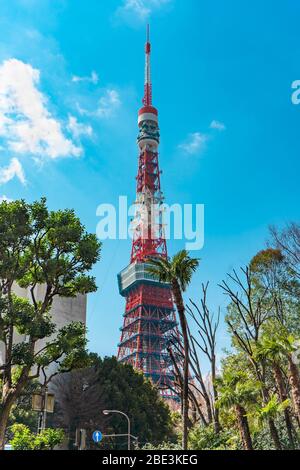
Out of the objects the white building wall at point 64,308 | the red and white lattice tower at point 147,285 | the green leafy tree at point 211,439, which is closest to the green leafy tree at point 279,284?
the green leafy tree at point 211,439

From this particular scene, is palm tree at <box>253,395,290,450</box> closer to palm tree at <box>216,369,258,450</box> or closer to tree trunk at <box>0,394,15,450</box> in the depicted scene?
palm tree at <box>216,369,258,450</box>

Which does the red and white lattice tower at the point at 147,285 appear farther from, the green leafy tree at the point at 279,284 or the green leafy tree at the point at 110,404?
the green leafy tree at the point at 279,284

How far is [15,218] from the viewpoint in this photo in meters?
19.9

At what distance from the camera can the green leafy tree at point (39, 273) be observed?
18703 mm

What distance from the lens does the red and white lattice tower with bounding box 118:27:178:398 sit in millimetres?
86312

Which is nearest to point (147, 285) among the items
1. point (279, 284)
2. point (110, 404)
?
point (110, 404)

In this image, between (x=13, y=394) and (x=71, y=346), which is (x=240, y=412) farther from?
(x=13, y=394)

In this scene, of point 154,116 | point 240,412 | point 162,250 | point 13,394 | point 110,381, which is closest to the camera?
point 13,394

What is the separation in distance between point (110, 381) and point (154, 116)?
7350cm

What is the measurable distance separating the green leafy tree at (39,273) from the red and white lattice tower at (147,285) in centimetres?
6454

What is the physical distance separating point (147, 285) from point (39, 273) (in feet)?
248

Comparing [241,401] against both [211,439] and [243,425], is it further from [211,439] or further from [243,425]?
[211,439]
